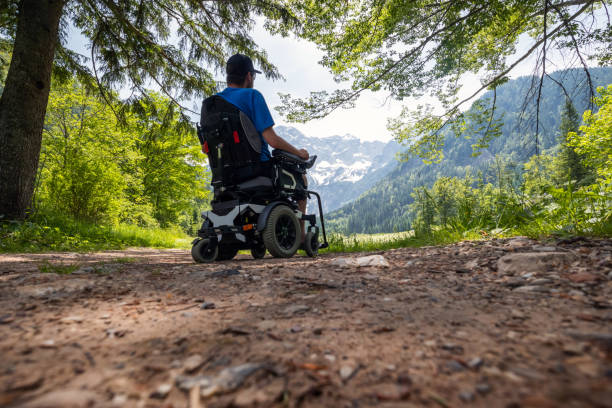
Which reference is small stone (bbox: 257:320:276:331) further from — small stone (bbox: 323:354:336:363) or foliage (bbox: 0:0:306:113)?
foliage (bbox: 0:0:306:113)

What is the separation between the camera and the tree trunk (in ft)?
16.9

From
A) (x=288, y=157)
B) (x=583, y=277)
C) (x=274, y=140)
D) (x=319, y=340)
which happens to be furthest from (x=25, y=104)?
(x=583, y=277)

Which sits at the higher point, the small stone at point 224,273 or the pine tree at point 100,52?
the pine tree at point 100,52

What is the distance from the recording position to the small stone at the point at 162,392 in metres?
0.78

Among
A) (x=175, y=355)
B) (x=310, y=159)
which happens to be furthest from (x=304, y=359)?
(x=310, y=159)

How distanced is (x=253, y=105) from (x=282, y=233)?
6.02ft

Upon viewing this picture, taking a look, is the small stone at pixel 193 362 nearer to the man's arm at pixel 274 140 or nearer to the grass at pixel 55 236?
the man's arm at pixel 274 140

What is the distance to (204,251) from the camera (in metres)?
3.97

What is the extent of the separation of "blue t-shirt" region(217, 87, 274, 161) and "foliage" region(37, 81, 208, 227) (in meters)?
4.82

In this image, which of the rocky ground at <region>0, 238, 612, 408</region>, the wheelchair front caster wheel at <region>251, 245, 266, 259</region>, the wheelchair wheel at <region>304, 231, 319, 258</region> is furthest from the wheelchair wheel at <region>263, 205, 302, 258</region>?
the rocky ground at <region>0, 238, 612, 408</region>

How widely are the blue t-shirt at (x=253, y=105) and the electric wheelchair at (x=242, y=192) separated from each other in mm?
111

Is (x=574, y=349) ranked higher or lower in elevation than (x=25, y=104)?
lower

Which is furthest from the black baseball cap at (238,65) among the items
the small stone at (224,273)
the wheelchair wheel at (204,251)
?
the small stone at (224,273)

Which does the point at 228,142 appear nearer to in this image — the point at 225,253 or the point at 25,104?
the point at 225,253
